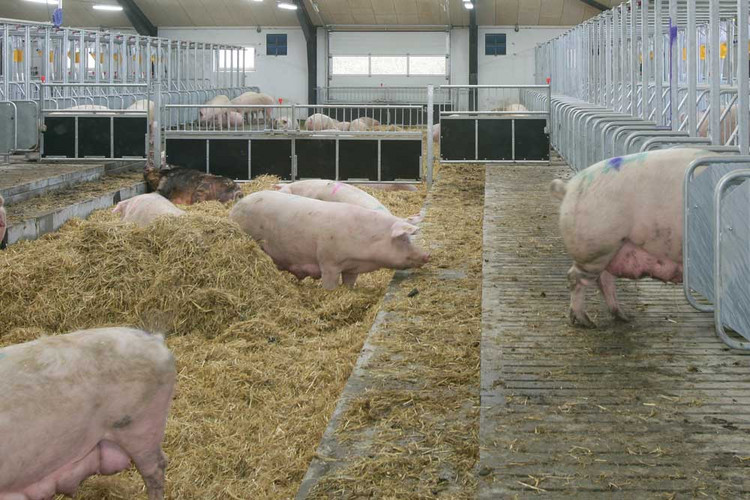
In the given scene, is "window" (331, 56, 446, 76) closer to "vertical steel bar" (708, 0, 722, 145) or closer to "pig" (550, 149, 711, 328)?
"vertical steel bar" (708, 0, 722, 145)

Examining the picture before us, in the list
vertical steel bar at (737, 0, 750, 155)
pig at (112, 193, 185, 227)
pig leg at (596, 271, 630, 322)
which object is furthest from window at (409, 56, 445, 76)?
pig leg at (596, 271, 630, 322)

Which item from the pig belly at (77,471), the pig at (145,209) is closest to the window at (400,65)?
the pig at (145,209)

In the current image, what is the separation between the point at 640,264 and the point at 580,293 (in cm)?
38

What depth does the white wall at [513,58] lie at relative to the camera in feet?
113

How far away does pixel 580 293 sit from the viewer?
5.97 metres

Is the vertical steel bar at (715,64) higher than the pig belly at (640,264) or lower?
higher

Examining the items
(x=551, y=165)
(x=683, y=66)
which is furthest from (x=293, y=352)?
(x=683, y=66)

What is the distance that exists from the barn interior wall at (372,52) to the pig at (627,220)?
95.5ft

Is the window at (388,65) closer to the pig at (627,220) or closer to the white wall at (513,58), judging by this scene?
the white wall at (513,58)

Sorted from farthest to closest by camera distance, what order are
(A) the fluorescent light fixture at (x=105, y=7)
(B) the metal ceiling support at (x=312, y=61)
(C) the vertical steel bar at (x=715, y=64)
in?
1. (B) the metal ceiling support at (x=312, y=61)
2. (A) the fluorescent light fixture at (x=105, y=7)
3. (C) the vertical steel bar at (x=715, y=64)

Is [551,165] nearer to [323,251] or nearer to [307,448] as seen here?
[323,251]

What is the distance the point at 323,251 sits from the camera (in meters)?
8.70

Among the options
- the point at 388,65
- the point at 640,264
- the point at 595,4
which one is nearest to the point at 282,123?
the point at 595,4

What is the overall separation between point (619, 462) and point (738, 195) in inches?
83.9
